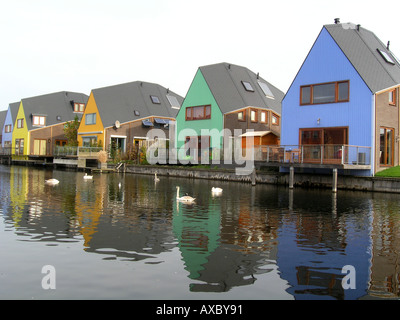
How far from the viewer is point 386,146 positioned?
3092 centimetres

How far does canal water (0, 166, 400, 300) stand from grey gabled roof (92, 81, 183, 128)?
39104 mm

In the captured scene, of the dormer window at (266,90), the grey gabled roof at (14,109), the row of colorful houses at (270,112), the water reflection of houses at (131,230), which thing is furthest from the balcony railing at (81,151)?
the water reflection of houses at (131,230)

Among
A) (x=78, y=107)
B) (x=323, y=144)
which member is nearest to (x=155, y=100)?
(x=78, y=107)

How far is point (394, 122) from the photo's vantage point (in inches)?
1241

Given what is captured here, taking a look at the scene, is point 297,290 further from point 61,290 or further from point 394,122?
point 394,122

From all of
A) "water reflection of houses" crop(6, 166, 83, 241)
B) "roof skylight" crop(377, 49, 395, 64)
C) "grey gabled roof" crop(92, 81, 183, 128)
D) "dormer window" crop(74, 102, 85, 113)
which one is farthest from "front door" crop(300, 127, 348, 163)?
"dormer window" crop(74, 102, 85, 113)

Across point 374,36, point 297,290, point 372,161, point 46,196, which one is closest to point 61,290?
point 297,290

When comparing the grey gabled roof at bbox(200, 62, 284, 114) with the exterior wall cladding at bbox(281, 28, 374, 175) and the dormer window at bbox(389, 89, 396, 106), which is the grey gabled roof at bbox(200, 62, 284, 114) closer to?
the exterior wall cladding at bbox(281, 28, 374, 175)

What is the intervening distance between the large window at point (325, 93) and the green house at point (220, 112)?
7576mm

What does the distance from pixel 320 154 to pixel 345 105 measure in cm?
489

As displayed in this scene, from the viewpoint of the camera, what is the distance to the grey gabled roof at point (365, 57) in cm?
3067

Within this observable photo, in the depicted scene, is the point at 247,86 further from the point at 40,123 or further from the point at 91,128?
the point at 40,123
